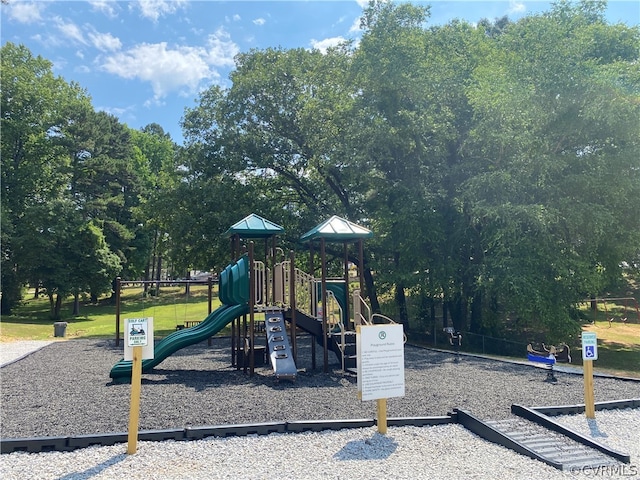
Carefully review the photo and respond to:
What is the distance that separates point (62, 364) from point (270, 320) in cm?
524

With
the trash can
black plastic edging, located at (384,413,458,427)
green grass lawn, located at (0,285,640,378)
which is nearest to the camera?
black plastic edging, located at (384,413,458,427)

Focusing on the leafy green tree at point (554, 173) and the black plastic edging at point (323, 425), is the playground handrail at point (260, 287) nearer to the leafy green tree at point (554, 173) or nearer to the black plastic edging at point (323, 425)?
the black plastic edging at point (323, 425)

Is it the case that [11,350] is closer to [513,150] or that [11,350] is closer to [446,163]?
[446,163]

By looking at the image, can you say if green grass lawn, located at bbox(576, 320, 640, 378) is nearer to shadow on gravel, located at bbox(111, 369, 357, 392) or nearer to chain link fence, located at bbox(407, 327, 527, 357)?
chain link fence, located at bbox(407, 327, 527, 357)

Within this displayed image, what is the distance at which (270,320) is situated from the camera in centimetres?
1018

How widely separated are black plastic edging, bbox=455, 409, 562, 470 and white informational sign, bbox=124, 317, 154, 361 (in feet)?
12.9

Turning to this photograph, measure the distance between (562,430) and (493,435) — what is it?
87 cm

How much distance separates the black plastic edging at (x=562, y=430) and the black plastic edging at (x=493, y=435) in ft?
2.38

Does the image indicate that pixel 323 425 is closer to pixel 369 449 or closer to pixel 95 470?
pixel 369 449

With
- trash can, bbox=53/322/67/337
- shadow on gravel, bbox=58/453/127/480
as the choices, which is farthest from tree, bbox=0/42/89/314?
shadow on gravel, bbox=58/453/127/480

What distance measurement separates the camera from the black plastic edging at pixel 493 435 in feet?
15.7

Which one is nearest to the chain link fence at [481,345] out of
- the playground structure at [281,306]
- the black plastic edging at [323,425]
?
the playground structure at [281,306]

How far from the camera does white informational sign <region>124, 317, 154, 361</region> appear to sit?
525 cm

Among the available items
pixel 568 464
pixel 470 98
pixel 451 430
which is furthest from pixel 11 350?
pixel 470 98
